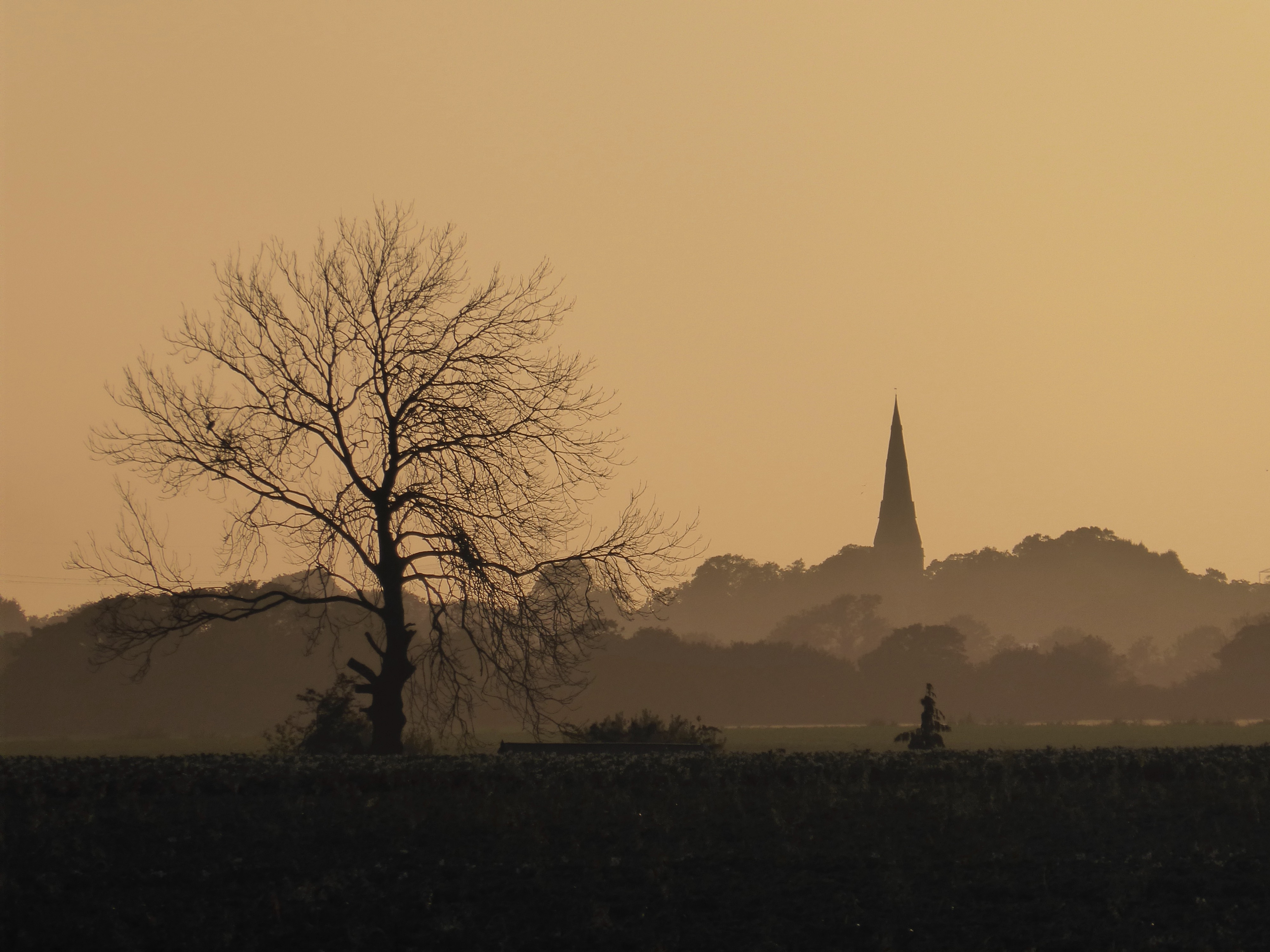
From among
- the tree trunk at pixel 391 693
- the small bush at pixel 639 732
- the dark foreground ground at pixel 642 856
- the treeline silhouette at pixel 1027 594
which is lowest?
the dark foreground ground at pixel 642 856

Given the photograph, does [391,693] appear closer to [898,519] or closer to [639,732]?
[639,732]

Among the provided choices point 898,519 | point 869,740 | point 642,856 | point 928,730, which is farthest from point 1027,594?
point 642,856

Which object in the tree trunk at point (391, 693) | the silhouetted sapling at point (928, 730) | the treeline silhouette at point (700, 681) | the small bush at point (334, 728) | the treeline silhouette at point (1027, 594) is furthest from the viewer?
the treeline silhouette at point (1027, 594)

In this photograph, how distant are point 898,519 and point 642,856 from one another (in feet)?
596

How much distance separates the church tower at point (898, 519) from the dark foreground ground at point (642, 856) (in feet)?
556

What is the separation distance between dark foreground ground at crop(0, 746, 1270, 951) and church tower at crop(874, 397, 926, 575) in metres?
169

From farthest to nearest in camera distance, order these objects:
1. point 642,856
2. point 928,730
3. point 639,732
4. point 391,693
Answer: point 639,732 → point 928,730 → point 391,693 → point 642,856

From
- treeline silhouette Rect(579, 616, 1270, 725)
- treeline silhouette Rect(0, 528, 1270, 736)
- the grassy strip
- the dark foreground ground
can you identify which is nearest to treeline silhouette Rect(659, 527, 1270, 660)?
treeline silhouette Rect(0, 528, 1270, 736)

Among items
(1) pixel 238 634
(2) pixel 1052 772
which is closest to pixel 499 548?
(2) pixel 1052 772

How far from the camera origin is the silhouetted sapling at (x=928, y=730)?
26219mm

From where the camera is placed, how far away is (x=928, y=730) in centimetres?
2662

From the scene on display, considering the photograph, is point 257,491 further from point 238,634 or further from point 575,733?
point 238,634

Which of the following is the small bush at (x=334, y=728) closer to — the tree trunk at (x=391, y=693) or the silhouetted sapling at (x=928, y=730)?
the tree trunk at (x=391, y=693)

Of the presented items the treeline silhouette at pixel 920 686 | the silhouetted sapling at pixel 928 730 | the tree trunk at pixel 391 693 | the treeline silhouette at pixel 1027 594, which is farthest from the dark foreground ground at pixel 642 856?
the treeline silhouette at pixel 1027 594
